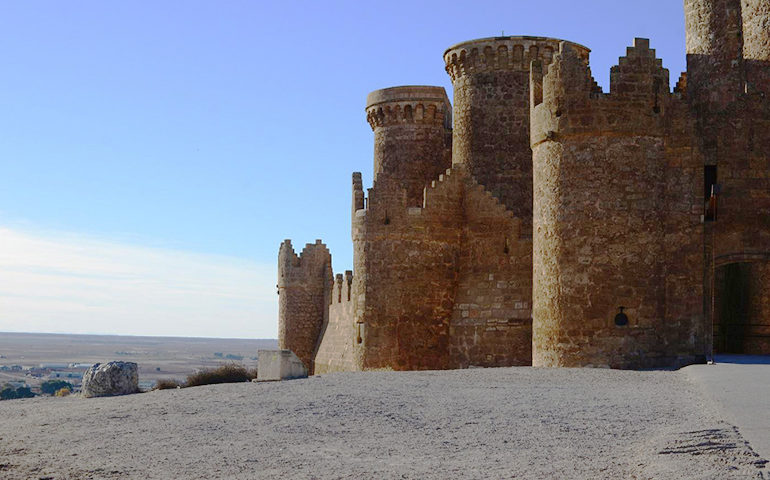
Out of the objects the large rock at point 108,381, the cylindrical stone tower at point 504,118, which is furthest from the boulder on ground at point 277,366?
the cylindrical stone tower at point 504,118

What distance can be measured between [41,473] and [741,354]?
45.8 ft

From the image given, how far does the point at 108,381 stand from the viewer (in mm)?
14328

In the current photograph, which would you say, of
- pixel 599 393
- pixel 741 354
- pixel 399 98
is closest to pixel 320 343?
pixel 399 98

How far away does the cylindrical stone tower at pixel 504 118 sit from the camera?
2388cm

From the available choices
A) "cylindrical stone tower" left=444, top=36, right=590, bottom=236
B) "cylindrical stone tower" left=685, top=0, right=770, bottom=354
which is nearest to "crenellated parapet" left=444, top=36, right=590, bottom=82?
"cylindrical stone tower" left=444, top=36, right=590, bottom=236

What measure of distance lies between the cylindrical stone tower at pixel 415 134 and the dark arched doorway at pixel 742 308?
33.3 feet

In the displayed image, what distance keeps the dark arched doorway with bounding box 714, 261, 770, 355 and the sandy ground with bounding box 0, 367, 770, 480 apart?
18.7 ft

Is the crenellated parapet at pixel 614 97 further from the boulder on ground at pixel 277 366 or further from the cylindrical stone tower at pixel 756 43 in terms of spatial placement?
the boulder on ground at pixel 277 366

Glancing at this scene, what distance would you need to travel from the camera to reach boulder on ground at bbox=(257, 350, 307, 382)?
15.0 metres

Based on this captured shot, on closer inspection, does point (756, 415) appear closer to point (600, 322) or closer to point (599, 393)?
point (599, 393)

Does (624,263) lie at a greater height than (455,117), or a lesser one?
lesser

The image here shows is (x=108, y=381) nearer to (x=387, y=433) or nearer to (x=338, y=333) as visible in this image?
(x=387, y=433)

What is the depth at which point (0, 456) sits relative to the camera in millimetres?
9297

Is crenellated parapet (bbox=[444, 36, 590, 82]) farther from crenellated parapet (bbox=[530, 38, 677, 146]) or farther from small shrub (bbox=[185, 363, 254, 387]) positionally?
small shrub (bbox=[185, 363, 254, 387])
